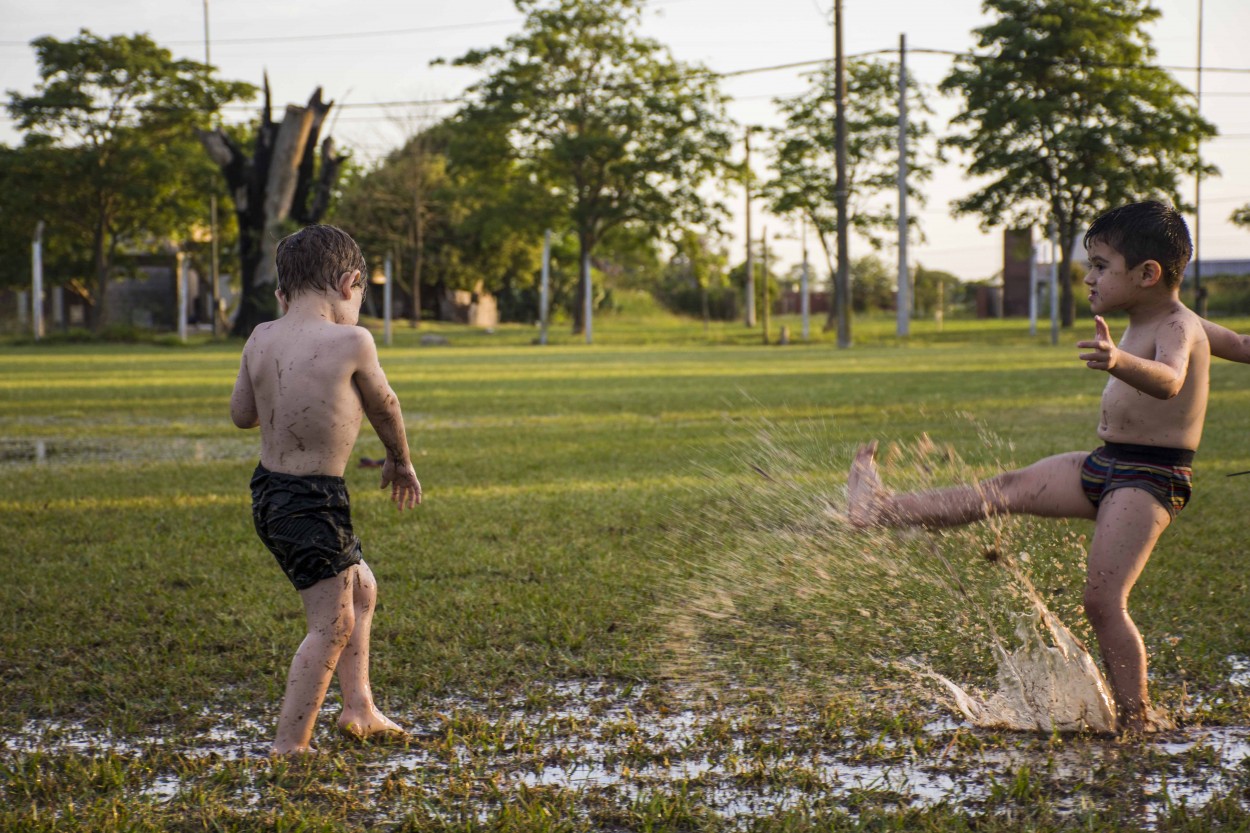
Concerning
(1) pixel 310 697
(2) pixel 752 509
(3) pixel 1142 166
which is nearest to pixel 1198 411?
(1) pixel 310 697

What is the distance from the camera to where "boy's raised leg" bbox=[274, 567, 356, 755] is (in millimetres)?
2846

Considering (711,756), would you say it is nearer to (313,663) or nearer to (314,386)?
(313,663)

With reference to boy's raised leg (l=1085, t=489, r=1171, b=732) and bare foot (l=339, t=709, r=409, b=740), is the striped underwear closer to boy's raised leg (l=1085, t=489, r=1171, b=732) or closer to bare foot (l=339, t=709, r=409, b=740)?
boy's raised leg (l=1085, t=489, r=1171, b=732)

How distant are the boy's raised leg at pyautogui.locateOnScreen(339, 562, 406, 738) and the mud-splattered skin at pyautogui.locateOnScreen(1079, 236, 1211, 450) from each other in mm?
1837

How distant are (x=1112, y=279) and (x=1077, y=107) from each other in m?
40.0

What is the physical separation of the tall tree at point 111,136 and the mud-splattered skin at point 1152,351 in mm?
44408

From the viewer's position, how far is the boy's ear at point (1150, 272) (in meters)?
3.03

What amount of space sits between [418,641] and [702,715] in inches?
43.6

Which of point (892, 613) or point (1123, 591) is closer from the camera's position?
point (1123, 591)

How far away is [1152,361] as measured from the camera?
2928mm

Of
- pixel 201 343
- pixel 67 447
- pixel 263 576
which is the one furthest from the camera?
pixel 201 343

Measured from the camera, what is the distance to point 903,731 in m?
3.04

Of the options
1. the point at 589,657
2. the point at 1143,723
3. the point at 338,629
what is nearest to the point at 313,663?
the point at 338,629

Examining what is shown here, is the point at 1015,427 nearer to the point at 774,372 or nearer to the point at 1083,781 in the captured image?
the point at 1083,781
